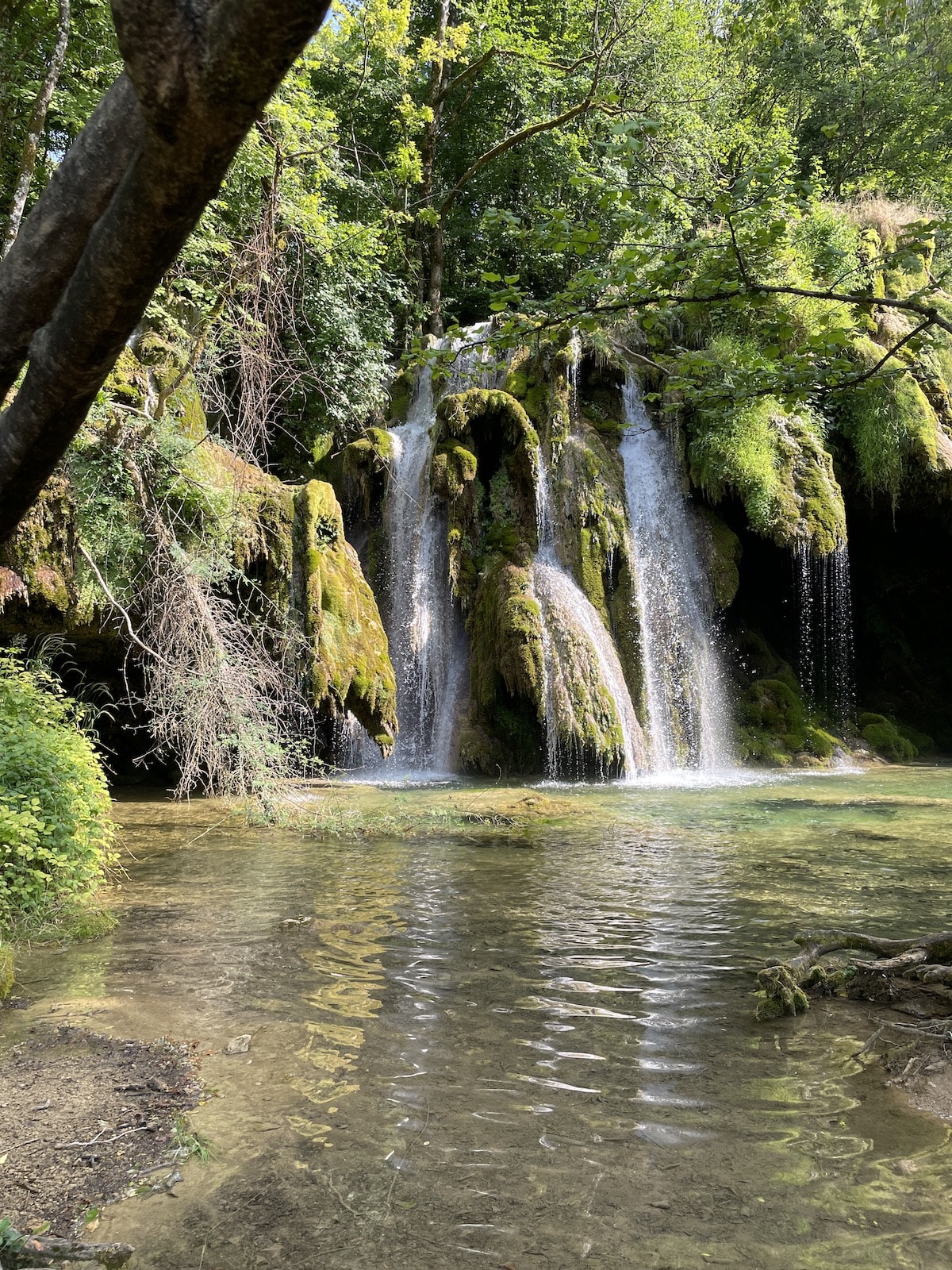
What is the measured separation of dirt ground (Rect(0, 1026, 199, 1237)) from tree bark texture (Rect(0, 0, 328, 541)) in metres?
2.14

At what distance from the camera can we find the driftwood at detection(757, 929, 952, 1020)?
165 inches

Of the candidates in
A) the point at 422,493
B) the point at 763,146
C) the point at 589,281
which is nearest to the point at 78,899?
the point at 589,281

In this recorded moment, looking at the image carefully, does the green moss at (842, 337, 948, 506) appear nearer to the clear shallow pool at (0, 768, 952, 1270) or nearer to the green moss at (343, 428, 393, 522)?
the green moss at (343, 428, 393, 522)

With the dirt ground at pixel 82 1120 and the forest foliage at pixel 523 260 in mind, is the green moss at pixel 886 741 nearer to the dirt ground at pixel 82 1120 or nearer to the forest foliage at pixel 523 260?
the forest foliage at pixel 523 260

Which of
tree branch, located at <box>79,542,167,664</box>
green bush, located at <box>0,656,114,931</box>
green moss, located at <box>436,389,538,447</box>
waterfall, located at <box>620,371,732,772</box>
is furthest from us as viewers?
green moss, located at <box>436,389,538,447</box>

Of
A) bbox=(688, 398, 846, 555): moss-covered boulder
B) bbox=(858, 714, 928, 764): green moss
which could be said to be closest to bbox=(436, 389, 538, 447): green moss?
bbox=(688, 398, 846, 555): moss-covered boulder

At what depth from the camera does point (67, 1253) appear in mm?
2191

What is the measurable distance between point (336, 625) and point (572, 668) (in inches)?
162

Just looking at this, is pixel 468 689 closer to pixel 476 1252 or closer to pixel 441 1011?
pixel 441 1011

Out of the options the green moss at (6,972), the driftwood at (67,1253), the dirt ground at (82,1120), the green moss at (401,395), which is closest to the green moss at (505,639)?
the green moss at (401,395)

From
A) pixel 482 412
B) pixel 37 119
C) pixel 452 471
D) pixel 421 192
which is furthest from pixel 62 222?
pixel 421 192

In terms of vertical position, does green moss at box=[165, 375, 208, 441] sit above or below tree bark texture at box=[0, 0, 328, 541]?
above

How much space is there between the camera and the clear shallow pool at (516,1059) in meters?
2.53

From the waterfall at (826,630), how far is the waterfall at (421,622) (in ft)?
22.2
